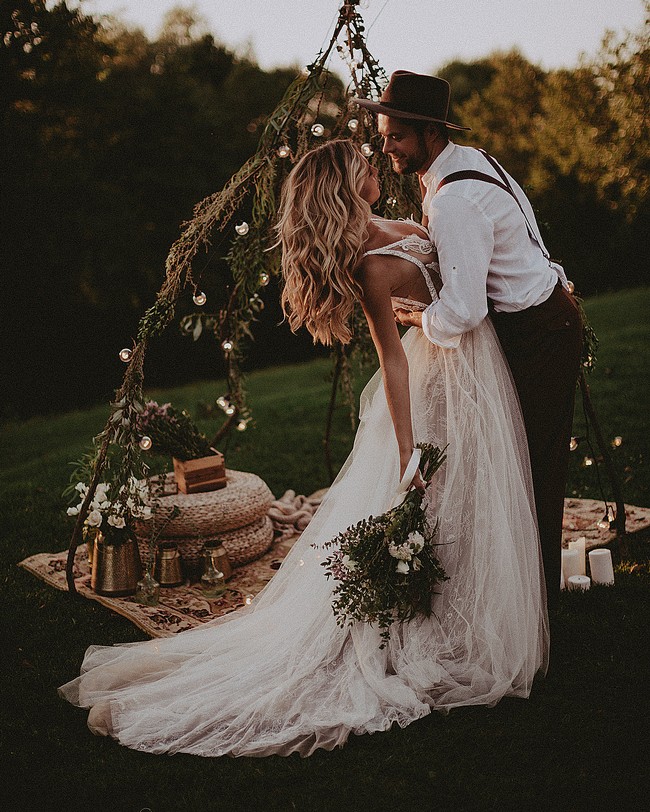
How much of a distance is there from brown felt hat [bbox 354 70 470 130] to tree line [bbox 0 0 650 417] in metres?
6.33

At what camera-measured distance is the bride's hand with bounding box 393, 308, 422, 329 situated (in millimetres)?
3479

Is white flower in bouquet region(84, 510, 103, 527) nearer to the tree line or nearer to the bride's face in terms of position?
the bride's face

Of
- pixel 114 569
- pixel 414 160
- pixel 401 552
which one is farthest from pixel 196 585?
pixel 414 160

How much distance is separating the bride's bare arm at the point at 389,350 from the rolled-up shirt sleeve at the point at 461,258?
0.69 ft

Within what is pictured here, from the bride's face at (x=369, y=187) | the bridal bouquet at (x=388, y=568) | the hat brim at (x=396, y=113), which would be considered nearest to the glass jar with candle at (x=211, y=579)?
the bridal bouquet at (x=388, y=568)

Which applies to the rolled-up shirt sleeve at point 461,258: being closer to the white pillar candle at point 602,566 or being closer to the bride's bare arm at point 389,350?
the bride's bare arm at point 389,350

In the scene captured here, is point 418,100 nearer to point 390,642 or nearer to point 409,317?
point 409,317

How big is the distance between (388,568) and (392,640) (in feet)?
1.05

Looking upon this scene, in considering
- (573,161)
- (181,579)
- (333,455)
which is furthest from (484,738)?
(573,161)

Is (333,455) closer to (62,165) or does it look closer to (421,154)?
(421,154)

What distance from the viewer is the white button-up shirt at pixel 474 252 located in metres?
→ 3.13

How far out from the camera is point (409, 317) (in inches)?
138

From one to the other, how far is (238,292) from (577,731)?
3240 millimetres

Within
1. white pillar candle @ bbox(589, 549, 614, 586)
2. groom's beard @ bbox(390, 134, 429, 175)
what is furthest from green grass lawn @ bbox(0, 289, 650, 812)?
groom's beard @ bbox(390, 134, 429, 175)
